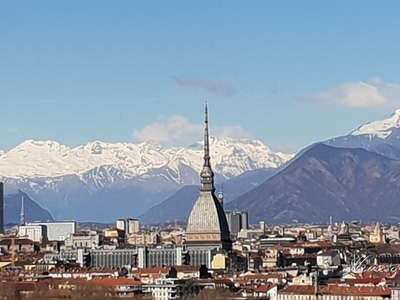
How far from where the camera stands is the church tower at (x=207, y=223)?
10744 cm

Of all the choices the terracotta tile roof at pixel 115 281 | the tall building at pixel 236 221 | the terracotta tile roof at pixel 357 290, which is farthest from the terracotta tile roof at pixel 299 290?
the tall building at pixel 236 221

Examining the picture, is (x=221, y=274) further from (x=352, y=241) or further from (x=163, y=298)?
(x=352, y=241)

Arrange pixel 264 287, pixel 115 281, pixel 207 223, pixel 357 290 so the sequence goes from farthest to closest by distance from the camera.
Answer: pixel 207 223
pixel 264 287
pixel 115 281
pixel 357 290

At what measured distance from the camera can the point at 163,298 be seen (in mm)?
72438

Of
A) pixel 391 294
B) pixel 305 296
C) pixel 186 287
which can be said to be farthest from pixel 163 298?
pixel 391 294

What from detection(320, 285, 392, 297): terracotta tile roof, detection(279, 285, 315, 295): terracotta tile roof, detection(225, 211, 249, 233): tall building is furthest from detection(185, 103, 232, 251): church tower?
detection(225, 211, 249, 233): tall building

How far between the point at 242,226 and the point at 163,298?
4445 inches

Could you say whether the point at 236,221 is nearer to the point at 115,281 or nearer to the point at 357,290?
the point at 115,281

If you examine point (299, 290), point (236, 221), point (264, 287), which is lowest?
point (299, 290)

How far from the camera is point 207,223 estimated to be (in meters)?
110

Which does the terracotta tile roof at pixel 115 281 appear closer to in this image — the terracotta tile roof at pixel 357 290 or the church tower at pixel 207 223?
the terracotta tile roof at pixel 357 290

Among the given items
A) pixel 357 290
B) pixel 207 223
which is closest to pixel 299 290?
pixel 357 290

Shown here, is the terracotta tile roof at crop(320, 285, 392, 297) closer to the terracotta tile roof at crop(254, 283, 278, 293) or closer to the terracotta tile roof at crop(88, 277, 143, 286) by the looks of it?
the terracotta tile roof at crop(254, 283, 278, 293)

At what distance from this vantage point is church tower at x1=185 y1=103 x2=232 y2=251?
107438 mm
